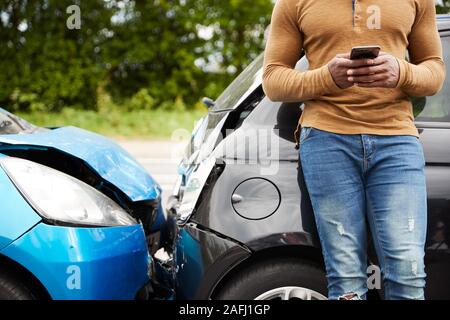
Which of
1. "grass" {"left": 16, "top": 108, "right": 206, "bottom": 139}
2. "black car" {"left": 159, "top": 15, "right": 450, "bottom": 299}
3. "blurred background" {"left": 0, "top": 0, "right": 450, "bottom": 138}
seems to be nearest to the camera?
"black car" {"left": 159, "top": 15, "right": 450, "bottom": 299}

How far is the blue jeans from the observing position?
1.86m

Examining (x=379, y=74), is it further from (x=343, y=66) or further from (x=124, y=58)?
(x=124, y=58)

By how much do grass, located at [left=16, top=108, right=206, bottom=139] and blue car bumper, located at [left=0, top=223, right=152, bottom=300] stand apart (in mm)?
10709

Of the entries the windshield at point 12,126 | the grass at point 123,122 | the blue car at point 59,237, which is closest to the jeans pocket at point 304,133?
the blue car at point 59,237

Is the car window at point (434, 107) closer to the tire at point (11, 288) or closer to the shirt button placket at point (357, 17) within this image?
the shirt button placket at point (357, 17)

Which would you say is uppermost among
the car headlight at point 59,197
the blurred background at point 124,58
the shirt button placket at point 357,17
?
the blurred background at point 124,58

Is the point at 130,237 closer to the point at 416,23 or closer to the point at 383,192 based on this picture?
the point at 383,192

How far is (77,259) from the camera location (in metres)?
2.04

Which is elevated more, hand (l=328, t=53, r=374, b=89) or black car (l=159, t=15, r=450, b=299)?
hand (l=328, t=53, r=374, b=89)

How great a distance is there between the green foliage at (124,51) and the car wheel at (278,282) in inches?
494

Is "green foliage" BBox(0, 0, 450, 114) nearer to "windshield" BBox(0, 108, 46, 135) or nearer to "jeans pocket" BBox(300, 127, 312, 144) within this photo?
"windshield" BBox(0, 108, 46, 135)

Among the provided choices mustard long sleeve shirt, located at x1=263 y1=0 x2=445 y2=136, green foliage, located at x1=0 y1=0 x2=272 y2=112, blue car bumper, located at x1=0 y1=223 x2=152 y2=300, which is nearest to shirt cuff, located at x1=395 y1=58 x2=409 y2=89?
mustard long sleeve shirt, located at x1=263 y1=0 x2=445 y2=136

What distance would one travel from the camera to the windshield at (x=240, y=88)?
8.07 feet

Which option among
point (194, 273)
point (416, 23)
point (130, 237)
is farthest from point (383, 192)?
point (130, 237)
